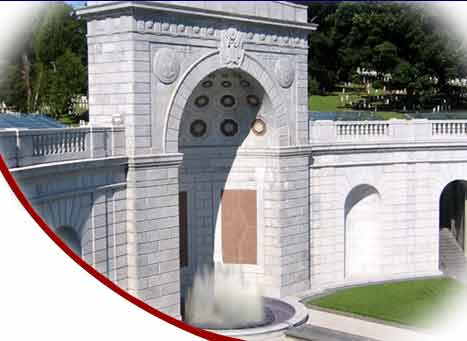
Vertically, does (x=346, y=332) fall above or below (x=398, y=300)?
below

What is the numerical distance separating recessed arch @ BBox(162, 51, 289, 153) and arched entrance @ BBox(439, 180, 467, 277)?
26.6ft

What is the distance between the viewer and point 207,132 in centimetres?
1972

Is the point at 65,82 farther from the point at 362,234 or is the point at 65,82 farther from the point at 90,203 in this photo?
the point at 90,203

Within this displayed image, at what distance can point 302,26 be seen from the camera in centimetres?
1925

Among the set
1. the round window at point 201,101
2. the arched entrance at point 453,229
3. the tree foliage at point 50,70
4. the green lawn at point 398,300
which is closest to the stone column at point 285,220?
the green lawn at point 398,300

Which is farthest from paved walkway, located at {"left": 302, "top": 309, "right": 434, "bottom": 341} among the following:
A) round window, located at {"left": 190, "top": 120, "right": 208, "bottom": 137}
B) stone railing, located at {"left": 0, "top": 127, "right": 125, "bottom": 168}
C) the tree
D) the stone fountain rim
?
the tree

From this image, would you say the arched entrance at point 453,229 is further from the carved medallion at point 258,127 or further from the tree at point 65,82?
the tree at point 65,82

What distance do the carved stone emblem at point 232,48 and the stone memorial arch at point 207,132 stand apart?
3 centimetres

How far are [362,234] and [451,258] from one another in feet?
12.7

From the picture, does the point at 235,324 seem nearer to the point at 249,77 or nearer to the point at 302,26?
the point at 249,77

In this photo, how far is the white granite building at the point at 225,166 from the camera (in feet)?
49.5

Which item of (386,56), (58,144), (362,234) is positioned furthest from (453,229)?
(58,144)

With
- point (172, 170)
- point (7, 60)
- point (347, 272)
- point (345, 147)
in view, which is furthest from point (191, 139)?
point (7, 60)

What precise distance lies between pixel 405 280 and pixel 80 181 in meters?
11.0
